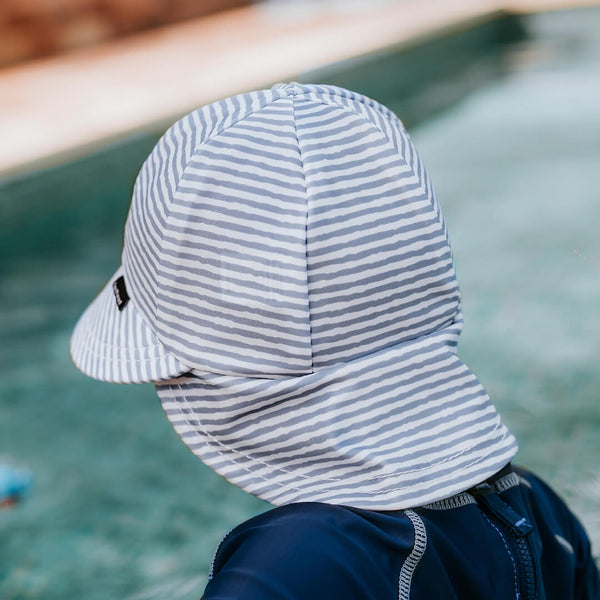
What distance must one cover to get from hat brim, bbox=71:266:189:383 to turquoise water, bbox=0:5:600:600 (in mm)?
1172

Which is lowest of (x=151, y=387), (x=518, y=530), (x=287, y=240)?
(x=151, y=387)

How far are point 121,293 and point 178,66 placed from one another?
5.37 meters

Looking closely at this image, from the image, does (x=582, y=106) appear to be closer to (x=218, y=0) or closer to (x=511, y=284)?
(x=511, y=284)

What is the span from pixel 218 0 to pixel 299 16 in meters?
1.10

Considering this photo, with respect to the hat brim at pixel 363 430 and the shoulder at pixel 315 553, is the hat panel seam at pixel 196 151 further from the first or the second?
the shoulder at pixel 315 553

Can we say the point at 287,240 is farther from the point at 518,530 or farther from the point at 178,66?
the point at 178,66

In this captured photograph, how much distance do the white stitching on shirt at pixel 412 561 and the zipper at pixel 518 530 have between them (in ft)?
0.32

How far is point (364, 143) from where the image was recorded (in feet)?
2.78

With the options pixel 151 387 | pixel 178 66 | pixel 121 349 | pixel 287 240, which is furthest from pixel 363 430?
pixel 178 66

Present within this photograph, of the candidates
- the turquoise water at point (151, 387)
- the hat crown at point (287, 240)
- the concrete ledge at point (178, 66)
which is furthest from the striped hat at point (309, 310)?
the concrete ledge at point (178, 66)

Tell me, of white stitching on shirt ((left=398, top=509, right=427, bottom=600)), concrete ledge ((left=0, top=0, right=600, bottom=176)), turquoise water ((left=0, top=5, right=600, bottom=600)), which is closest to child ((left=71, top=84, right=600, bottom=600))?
white stitching on shirt ((left=398, top=509, right=427, bottom=600))

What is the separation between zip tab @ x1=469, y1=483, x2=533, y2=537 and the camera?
84cm

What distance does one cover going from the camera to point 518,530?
32.9 inches

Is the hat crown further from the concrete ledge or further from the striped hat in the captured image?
the concrete ledge
